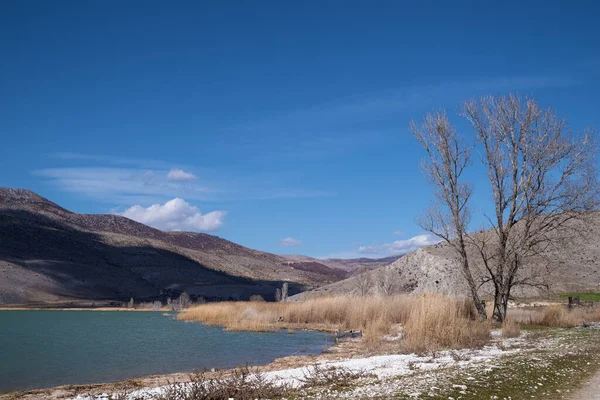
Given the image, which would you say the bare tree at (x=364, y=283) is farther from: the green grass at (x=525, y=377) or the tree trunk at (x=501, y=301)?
the green grass at (x=525, y=377)

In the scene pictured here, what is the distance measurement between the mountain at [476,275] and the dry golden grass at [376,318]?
421 inches

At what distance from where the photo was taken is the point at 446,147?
22266 millimetres

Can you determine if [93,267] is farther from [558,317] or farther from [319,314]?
[558,317]

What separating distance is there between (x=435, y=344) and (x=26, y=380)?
38.1ft

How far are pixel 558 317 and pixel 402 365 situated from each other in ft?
44.4

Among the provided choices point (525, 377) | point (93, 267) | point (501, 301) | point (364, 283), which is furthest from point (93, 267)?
point (525, 377)

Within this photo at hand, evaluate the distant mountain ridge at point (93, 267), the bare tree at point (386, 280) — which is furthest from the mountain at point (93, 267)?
the bare tree at point (386, 280)

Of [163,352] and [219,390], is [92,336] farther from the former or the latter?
[219,390]

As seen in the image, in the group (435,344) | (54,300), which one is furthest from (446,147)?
(54,300)

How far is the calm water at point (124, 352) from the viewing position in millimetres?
16172

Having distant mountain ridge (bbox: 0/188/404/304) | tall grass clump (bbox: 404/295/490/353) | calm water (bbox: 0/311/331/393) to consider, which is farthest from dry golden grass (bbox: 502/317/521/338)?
distant mountain ridge (bbox: 0/188/404/304)

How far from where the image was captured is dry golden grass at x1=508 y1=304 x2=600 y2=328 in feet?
70.0

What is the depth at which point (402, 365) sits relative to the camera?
11102 millimetres

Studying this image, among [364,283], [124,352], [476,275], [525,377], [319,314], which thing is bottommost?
[124,352]
